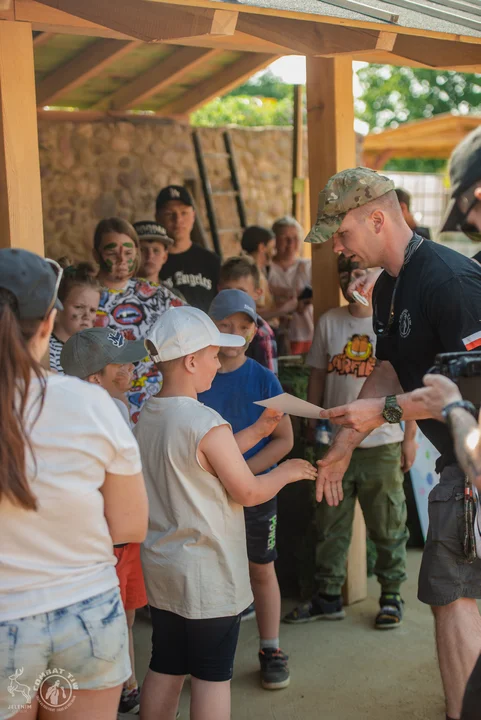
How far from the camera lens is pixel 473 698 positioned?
223 centimetres

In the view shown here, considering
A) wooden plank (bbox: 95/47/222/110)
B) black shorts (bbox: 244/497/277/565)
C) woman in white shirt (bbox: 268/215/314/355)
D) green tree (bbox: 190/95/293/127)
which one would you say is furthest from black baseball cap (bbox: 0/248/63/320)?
green tree (bbox: 190/95/293/127)

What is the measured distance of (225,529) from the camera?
300cm

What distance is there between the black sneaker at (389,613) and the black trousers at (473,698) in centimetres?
257

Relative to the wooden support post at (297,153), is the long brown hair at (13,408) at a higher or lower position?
lower

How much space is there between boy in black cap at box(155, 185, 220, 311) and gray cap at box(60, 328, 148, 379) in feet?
9.43

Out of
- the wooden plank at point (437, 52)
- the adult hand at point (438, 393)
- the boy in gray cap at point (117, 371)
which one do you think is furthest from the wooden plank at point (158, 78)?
the adult hand at point (438, 393)

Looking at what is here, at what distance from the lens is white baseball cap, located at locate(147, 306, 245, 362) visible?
2957mm

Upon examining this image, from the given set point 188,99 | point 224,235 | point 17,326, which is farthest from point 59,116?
point 17,326

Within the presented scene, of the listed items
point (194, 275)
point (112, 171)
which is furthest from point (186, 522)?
point (112, 171)

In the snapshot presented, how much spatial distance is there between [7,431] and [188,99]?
8130mm

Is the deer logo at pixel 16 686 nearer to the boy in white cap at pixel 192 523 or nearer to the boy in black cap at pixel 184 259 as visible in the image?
the boy in white cap at pixel 192 523

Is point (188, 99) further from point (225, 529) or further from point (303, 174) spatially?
point (225, 529)

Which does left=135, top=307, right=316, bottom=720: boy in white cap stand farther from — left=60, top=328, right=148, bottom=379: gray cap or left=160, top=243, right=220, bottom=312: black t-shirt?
left=160, top=243, right=220, bottom=312: black t-shirt

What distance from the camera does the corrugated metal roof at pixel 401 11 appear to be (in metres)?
3.44
